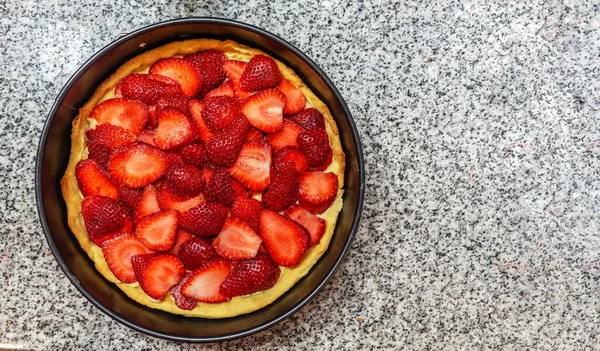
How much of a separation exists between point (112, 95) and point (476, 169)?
0.97 meters

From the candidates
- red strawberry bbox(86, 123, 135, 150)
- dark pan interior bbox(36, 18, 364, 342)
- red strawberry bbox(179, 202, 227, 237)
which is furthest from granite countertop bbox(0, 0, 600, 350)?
red strawberry bbox(179, 202, 227, 237)

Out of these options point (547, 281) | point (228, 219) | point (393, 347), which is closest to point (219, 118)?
point (228, 219)

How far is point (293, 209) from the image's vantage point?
1.39 metres

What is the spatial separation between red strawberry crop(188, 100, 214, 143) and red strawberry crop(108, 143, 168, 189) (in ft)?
0.33

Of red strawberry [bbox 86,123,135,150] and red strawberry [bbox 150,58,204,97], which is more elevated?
red strawberry [bbox 150,58,204,97]

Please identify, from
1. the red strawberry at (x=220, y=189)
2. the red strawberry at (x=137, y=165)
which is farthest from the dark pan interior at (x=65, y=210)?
the red strawberry at (x=220, y=189)

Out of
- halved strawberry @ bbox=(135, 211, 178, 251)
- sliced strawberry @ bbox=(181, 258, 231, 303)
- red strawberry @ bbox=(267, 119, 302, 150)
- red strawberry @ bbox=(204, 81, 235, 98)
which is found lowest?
sliced strawberry @ bbox=(181, 258, 231, 303)

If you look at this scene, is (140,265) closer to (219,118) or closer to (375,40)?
(219,118)

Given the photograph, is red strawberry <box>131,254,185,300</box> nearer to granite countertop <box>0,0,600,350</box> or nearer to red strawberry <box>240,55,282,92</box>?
granite countertop <box>0,0,600,350</box>

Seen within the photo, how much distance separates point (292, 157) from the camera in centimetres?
136

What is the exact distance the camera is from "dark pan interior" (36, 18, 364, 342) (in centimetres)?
132

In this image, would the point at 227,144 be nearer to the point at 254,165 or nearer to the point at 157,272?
Result: the point at 254,165

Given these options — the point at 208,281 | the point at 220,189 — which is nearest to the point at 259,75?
the point at 220,189

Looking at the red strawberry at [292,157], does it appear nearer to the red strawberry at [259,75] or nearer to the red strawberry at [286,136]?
the red strawberry at [286,136]
